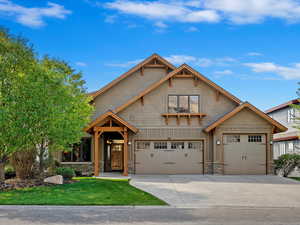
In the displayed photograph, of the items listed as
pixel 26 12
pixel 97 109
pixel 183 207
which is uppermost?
pixel 26 12

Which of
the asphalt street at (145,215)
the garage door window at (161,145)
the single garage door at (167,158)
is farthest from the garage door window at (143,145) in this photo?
the asphalt street at (145,215)

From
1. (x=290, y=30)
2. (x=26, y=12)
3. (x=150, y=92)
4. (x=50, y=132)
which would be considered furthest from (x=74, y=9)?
(x=290, y=30)

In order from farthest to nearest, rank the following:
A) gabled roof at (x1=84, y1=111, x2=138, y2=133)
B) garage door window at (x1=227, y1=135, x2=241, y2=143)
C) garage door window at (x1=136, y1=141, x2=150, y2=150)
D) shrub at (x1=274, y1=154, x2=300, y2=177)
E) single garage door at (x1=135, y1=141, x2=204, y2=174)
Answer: garage door window at (x1=136, y1=141, x2=150, y2=150)
single garage door at (x1=135, y1=141, x2=204, y2=174)
garage door window at (x1=227, y1=135, x2=241, y2=143)
shrub at (x1=274, y1=154, x2=300, y2=177)
gabled roof at (x1=84, y1=111, x2=138, y2=133)

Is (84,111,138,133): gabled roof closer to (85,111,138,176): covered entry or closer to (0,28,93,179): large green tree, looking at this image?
(85,111,138,176): covered entry

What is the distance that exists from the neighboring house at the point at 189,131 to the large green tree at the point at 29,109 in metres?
5.38

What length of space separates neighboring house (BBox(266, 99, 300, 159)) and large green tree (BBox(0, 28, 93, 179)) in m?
19.3

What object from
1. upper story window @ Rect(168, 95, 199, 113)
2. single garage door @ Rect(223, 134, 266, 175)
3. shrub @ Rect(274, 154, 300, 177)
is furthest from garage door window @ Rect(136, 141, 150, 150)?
shrub @ Rect(274, 154, 300, 177)

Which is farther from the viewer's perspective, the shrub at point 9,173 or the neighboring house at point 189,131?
the neighboring house at point 189,131

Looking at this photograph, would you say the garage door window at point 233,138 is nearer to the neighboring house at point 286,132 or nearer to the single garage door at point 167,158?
the single garage door at point 167,158

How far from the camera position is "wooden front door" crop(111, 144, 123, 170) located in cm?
2764

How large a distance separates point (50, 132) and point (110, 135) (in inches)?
369

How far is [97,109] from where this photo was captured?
27.2m

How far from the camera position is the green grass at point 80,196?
1291 cm

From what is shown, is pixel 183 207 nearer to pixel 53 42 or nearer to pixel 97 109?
pixel 97 109
